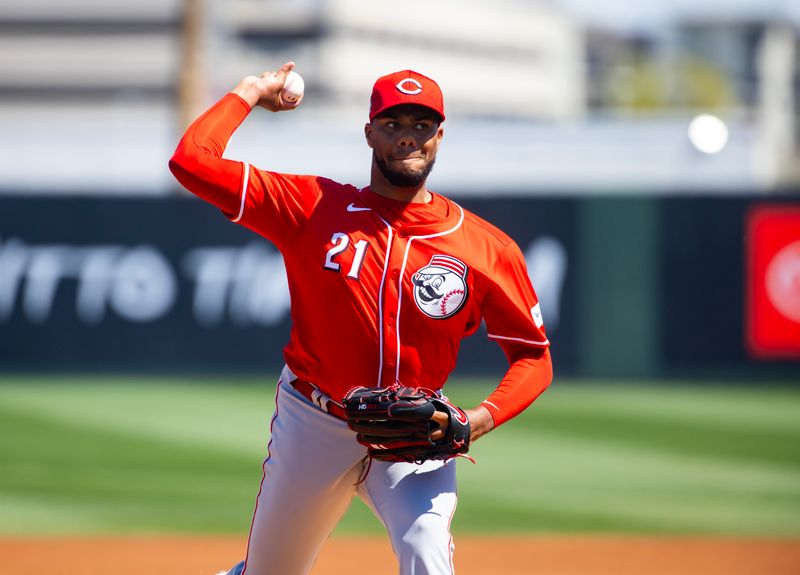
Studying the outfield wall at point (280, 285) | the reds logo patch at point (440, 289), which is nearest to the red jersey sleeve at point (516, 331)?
the reds logo patch at point (440, 289)

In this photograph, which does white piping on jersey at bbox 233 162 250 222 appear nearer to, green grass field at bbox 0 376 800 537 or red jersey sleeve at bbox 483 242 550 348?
red jersey sleeve at bbox 483 242 550 348

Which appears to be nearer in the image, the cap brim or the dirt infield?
the cap brim

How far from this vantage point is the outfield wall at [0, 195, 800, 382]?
13656mm

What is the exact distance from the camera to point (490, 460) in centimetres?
977

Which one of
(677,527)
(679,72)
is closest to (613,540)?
(677,527)

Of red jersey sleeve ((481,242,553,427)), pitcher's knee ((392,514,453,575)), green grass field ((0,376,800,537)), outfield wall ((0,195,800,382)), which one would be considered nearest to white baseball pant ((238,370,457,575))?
pitcher's knee ((392,514,453,575))

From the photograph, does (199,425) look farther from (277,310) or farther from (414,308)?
(414,308)

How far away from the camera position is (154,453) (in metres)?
9.73

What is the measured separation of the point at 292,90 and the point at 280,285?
9667 millimetres

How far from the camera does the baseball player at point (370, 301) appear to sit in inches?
157

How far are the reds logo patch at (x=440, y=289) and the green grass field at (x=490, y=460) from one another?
3.84 meters

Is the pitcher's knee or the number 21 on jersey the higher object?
the number 21 on jersey

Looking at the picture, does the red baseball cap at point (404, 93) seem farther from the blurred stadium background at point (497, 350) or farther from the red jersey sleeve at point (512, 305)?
the blurred stadium background at point (497, 350)

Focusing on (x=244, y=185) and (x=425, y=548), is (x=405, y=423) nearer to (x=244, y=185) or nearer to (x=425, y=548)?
(x=425, y=548)
